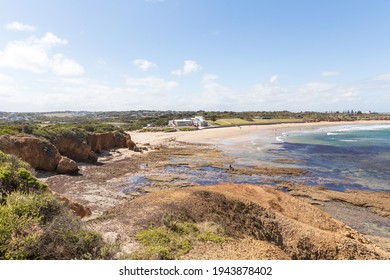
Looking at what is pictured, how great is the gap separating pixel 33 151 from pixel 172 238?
924 inches

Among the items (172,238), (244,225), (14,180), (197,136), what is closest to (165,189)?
(244,225)

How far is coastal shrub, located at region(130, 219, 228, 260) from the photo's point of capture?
305 inches

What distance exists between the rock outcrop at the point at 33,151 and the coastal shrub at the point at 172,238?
2128cm

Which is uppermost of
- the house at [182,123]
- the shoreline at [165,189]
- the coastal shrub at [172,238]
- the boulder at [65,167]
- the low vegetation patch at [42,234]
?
the house at [182,123]

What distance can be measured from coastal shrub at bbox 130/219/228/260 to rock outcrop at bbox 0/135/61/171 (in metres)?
21.3

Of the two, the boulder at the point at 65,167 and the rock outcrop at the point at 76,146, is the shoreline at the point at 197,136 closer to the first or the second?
the rock outcrop at the point at 76,146

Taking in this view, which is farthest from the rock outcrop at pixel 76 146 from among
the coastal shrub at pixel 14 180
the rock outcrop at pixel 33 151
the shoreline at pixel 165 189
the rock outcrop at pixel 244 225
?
the rock outcrop at pixel 244 225

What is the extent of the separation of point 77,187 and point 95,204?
549 cm

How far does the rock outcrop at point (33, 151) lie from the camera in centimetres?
2490

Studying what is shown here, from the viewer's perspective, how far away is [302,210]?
14898 mm

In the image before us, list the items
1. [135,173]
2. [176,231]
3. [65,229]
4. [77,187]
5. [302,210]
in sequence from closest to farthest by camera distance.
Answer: [65,229]
[176,231]
[302,210]
[77,187]
[135,173]
